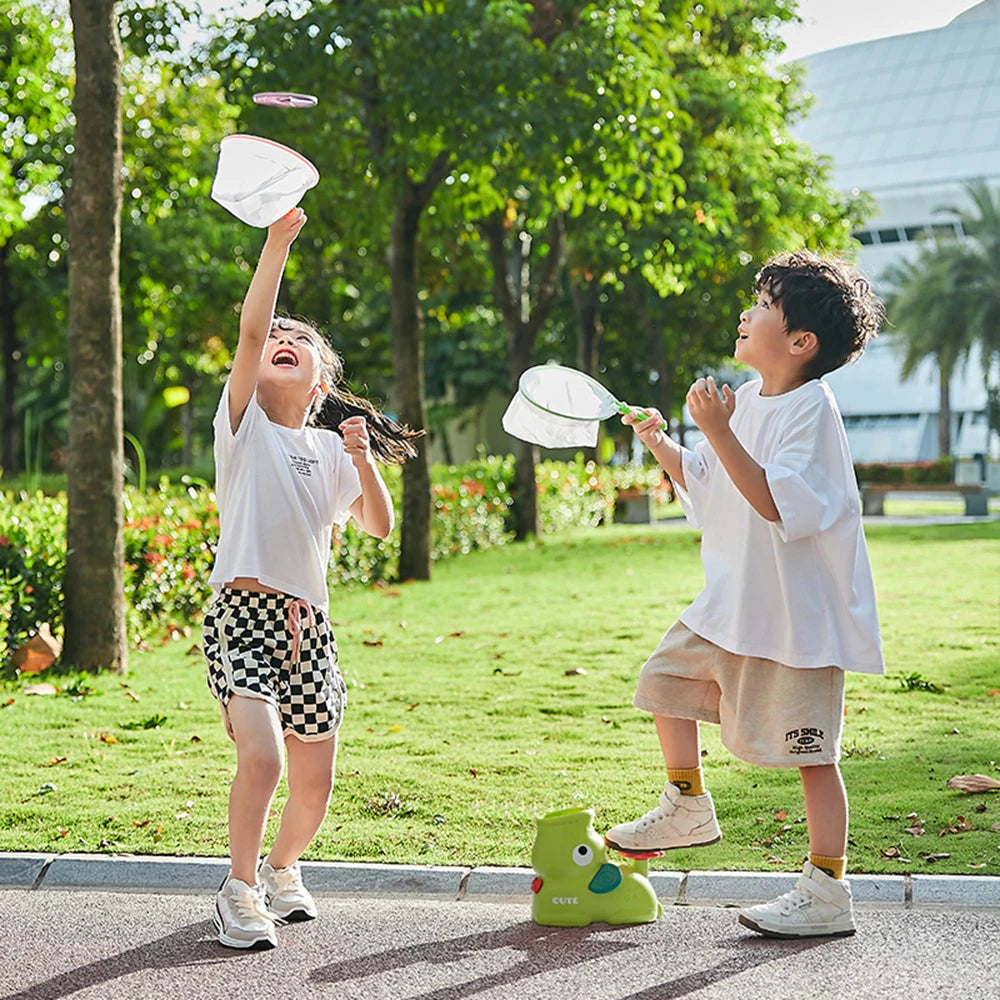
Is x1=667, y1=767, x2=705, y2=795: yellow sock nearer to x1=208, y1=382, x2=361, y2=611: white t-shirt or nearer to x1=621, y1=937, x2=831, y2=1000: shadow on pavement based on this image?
x1=621, y1=937, x2=831, y2=1000: shadow on pavement

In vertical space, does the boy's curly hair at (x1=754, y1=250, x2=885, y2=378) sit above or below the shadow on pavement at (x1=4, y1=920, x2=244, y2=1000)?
above

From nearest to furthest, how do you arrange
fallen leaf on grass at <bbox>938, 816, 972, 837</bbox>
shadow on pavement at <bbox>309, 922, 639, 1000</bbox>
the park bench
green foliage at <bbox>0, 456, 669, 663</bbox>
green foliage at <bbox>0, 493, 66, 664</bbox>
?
1. shadow on pavement at <bbox>309, 922, 639, 1000</bbox>
2. fallen leaf on grass at <bbox>938, 816, 972, 837</bbox>
3. green foliage at <bbox>0, 493, 66, 664</bbox>
4. green foliage at <bbox>0, 456, 669, 663</bbox>
5. the park bench

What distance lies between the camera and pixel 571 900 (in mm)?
3959

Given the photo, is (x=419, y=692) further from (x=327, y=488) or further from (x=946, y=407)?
(x=946, y=407)

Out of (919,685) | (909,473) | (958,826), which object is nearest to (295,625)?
(958,826)

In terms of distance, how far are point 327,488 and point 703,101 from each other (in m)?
16.9

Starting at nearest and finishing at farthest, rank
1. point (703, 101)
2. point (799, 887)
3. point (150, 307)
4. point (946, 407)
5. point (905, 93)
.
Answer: point (799, 887) → point (703, 101) → point (150, 307) → point (946, 407) → point (905, 93)

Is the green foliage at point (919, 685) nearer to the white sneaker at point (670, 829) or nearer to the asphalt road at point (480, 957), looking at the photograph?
the asphalt road at point (480, 957)

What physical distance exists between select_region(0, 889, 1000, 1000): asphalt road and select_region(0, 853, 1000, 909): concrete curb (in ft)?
0.32

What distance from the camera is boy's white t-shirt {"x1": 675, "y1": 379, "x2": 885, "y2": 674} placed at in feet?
12.1

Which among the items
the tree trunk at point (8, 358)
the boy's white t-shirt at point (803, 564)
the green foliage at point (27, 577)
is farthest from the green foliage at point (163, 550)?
the tree trunk at point (8, 358)

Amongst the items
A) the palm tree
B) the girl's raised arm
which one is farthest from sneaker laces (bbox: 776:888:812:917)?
the palm tree

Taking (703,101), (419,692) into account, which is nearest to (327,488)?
(419,692)

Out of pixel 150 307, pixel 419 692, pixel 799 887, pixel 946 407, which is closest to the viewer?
pixel 799 887
